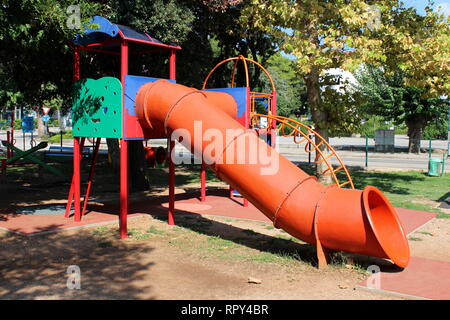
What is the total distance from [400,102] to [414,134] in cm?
318

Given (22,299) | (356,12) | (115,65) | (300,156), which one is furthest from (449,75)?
(300,156)

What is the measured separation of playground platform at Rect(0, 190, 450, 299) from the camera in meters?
6.38

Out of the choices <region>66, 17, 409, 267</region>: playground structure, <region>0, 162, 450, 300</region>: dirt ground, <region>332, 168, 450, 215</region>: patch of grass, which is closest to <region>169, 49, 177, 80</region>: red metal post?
<region>66, 17, 409, 267</region>: playground structure

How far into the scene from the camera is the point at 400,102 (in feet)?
96.1

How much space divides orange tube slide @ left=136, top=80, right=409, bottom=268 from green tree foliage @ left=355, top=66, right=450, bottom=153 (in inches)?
893

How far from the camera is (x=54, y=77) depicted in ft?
42.8

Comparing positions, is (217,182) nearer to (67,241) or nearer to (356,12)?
(356,12)

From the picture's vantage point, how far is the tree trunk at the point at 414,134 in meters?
30.6

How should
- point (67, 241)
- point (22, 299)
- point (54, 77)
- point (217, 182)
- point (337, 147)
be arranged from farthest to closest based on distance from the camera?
point (337, 147), point (217, 182), point (54, 77), point (67, 241), point (22, 299)

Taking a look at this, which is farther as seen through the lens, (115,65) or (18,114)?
(18,114)

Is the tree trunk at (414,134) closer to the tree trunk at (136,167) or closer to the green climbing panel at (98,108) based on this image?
the tree trunk at (136,167)

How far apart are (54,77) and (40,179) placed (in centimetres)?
597

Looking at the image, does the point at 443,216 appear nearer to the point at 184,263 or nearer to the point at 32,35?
the point at 184,263

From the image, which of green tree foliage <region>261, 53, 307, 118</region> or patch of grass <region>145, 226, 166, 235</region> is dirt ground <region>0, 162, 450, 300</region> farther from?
green tree foliage <region>261, 53, 307, 118</region>
